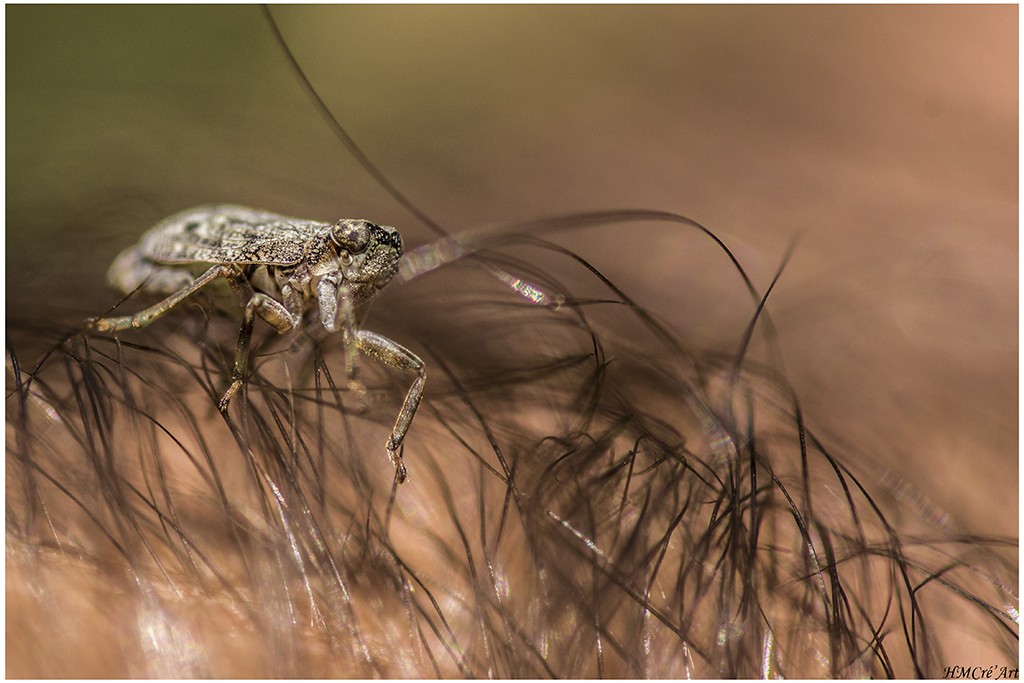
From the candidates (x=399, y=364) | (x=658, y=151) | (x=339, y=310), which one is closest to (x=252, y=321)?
(x=339, y=310)

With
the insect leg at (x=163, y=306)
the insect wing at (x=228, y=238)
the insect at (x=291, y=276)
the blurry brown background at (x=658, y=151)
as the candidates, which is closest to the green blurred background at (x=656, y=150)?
the blurry brown background at (x=658, y=151)

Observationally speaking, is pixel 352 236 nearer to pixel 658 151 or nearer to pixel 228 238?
pixel 228 238

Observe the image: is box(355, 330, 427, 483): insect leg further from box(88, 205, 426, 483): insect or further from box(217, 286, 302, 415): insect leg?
box(217, 286, 302, 415): insect leg

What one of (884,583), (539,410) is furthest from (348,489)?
(884,583)

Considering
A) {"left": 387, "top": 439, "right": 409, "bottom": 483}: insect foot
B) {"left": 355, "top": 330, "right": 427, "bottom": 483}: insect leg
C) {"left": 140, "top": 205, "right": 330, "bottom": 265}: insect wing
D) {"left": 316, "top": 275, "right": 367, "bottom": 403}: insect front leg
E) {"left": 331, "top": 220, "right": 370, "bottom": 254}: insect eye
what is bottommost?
{"left": 387, "top": 439, "right": 409, "bottom": 483}: insect foot

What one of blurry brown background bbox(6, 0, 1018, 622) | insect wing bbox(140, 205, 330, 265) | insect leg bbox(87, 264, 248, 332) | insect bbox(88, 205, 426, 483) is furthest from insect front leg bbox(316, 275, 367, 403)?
blurry brown background bbox(6, 0, 1018, 622)

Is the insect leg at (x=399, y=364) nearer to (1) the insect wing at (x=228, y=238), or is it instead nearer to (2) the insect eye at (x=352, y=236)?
(2) the insect eye at (x=352, y=236)

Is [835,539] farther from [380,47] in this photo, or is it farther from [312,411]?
[380,47]
